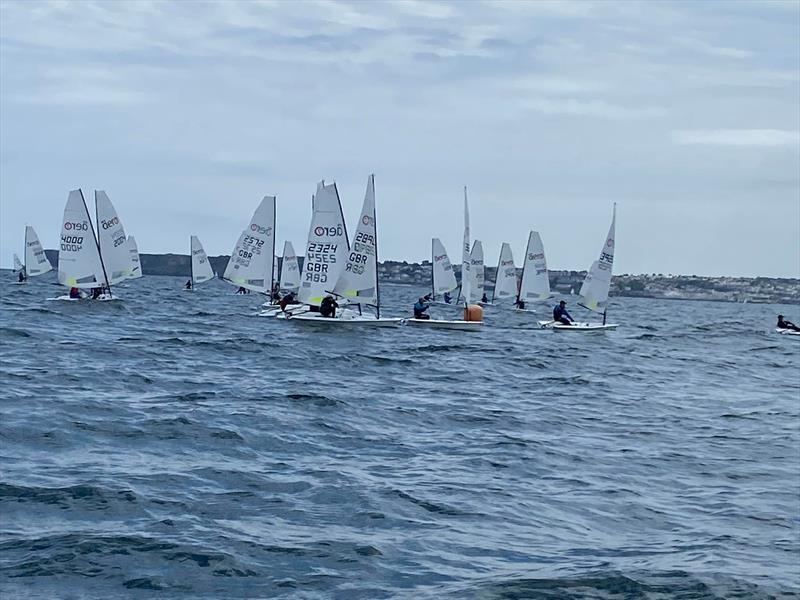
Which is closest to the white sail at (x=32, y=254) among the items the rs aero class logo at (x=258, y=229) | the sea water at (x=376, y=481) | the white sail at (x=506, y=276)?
the white sail at (x=506, y=276)

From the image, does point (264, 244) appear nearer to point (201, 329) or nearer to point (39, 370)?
point (201, 329)

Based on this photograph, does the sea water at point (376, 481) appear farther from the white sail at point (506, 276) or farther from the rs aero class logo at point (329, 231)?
the white sail at point (506, 276)

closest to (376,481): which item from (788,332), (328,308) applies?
(328,308)

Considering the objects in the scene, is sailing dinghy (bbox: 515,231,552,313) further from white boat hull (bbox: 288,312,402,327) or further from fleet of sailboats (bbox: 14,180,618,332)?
white boat hull (bbox: 288,312,402,327)

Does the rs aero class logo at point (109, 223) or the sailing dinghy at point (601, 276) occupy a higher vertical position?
the rs aero class logo at point (109, 223)

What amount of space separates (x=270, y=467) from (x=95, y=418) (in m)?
3.26

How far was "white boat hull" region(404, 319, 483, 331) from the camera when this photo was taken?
3691 centimetres

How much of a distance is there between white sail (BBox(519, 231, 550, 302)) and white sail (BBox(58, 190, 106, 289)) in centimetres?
2366

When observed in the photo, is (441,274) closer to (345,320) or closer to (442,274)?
(442,274)

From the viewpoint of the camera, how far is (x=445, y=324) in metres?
37.7

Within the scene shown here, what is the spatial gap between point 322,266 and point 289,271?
2161cm

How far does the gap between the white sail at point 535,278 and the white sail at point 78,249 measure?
23.7 m

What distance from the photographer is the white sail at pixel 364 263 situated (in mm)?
34312

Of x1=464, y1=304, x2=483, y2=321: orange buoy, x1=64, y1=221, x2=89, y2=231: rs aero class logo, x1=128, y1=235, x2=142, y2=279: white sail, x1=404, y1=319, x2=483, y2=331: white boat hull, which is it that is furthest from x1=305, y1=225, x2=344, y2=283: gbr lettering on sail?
x1=128, y1=235, x2=142, y2=279: white sail
